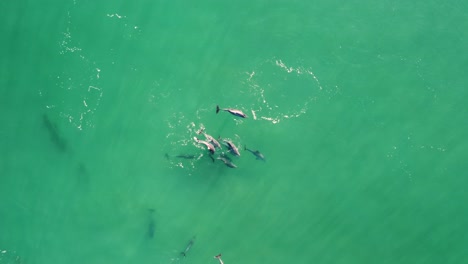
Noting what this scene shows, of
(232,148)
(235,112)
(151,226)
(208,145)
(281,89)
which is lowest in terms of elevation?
(151,226)

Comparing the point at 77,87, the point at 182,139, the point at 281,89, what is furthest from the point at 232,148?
the point at 77,87

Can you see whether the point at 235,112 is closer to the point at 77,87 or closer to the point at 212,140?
the point at 212,140

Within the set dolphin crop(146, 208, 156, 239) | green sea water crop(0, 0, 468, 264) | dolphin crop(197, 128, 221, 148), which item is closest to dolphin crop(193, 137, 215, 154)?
dolphin crop(197, 128, 221, 148)

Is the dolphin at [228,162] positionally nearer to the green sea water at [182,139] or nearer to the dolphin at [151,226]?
the green sea water at [182,139]

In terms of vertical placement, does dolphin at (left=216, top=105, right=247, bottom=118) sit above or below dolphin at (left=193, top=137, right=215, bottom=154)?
above

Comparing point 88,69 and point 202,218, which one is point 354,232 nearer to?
point 202,218

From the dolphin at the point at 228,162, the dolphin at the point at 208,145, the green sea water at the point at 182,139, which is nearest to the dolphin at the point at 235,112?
the green sea water at the point at 182,139

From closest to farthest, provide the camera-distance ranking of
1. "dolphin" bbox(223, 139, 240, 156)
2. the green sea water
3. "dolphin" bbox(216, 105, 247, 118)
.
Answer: "dolphin" bbox(216, 105, 247, 118)
"dolphin" bbox(223, 139, 240, 156)
the green sea water

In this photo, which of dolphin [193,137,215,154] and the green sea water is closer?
dolphin [193,137,215,154]

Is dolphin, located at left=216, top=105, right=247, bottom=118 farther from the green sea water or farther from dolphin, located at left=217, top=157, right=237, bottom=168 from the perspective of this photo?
dolphin, located at left=217, top=157, right=237, bottom=168
